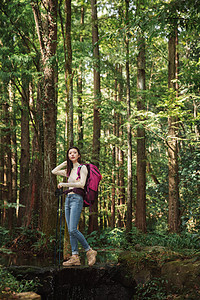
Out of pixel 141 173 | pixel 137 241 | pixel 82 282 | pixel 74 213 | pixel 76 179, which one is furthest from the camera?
pixel 141 173

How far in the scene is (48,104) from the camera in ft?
30.6

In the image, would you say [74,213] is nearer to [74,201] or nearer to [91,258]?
[74,201]

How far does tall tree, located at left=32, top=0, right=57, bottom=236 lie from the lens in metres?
8.85

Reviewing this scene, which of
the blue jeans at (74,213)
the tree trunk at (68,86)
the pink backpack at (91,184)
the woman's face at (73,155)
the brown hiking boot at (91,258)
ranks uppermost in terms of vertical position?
the tree trunk at (68,86)

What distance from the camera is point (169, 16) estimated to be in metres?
5.89

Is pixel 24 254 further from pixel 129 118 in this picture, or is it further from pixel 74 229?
pixel 129 118

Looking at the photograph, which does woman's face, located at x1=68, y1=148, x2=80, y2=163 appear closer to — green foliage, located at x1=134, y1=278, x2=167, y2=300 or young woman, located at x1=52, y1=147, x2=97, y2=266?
young woman, located at x1=52, y1=147, x2=97, y2=266

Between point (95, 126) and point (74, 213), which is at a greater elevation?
point (95, 126)

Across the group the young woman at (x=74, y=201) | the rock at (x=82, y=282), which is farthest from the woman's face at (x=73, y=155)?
the rock at (x=82, y=282)

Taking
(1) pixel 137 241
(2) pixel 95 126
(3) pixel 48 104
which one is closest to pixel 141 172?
(2) pixel 95 126

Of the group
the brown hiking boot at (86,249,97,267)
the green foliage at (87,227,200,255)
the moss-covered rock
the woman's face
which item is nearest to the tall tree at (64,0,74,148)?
the woman's face

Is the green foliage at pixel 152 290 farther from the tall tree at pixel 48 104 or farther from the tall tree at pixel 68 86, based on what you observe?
the tall tree at pixel 68 86

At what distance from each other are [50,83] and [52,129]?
1459 mm

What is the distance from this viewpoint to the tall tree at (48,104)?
885cm
